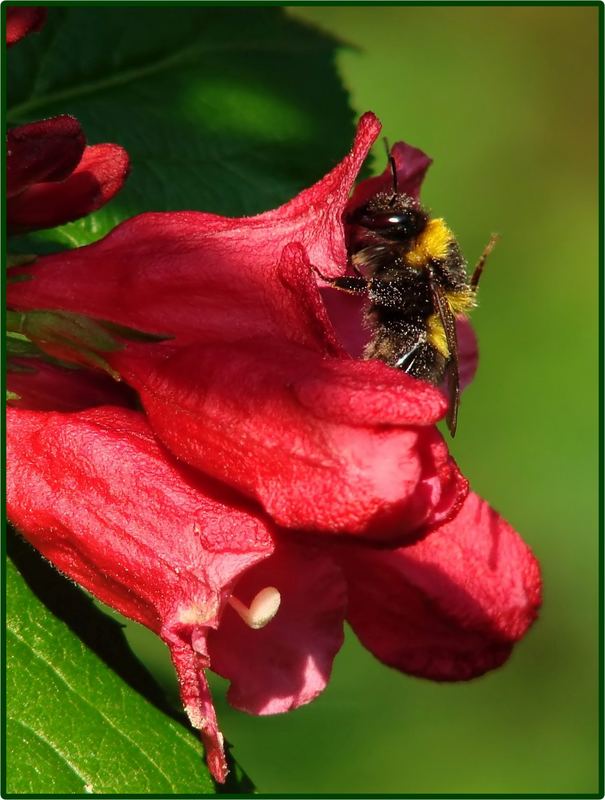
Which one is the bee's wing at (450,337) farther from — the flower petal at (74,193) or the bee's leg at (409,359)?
the flower petal at (74,193)

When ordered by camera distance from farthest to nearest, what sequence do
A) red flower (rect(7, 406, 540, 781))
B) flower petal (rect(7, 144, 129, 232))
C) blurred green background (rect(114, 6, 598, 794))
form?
1. blurred green background (rect(114, 6, 598, 794))
2. flower petal (rect(7, 144, 129, 232))
3. red flower (rect(7, 406, 540, 781))

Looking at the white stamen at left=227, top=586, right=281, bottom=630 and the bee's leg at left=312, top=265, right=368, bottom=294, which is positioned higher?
the bee's leg at left=312, top=265, right=368, bottom=294

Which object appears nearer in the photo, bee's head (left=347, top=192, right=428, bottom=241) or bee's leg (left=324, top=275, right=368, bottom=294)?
bee's leg (left=324, top=275, right=368, bottom=294)

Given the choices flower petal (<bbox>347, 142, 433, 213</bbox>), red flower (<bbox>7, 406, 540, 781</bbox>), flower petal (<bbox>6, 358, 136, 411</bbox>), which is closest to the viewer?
red flower (<bbox>7, 406, 540, 781</bbox>)

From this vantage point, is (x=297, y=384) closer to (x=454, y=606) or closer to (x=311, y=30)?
(x=454, y=606)

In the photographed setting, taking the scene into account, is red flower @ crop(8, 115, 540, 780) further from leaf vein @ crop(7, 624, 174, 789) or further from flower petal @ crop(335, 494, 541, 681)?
leaf vein @ crop(7, 624, 174, 789)

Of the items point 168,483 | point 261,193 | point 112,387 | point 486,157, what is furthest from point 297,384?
point 486,157

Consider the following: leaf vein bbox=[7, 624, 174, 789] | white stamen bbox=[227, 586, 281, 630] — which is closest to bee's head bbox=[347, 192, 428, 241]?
white stamen bbox=[227, 586, 281, 630]

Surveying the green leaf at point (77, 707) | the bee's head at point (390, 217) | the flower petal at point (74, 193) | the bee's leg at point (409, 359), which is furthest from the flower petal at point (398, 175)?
the green leaf at point (77, 707)
